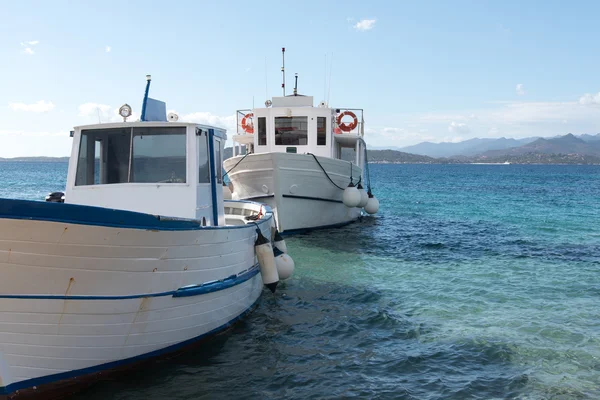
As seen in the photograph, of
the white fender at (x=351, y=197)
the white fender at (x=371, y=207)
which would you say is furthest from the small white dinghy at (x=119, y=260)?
the white fender at (x=371, y=207)

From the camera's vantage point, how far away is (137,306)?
5996 millimetres

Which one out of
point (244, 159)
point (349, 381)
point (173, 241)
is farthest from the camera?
point (244, 159)

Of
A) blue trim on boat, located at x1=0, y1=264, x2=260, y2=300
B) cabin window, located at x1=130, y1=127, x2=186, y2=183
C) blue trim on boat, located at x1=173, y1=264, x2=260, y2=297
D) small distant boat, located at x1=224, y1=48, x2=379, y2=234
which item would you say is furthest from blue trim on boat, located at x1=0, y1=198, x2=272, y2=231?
small distant boat, located at x1=224, y1=48, x2=379, y2=234

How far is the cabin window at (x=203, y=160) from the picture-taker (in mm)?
7922

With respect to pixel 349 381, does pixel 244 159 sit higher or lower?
higher

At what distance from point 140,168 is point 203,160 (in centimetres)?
92

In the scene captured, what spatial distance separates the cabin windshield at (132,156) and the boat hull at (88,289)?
5.08 ft

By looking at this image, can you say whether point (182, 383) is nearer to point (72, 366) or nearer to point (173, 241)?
point (72, 366)

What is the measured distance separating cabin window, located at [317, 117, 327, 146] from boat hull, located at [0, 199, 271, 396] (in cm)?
1225

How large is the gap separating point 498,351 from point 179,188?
4.96 m

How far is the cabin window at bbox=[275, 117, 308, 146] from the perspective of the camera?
18.8 meters

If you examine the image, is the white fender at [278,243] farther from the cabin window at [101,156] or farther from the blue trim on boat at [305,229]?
the blue trim on boat at [305,229]

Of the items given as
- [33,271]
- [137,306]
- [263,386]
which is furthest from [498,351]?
[33,271]

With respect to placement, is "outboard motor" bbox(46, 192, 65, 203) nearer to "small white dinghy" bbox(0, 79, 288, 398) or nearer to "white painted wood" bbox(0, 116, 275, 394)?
"small white dinghy" bbox(0, 79, 288, 398)
